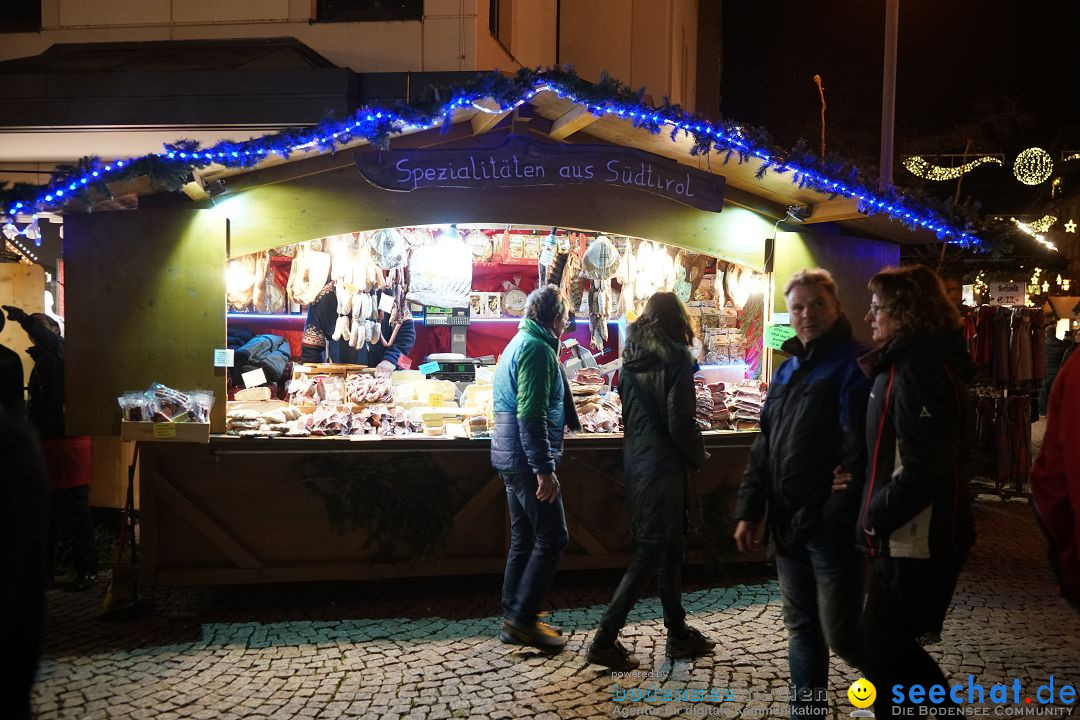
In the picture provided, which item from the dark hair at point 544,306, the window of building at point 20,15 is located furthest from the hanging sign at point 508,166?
the window of building at point 20,15

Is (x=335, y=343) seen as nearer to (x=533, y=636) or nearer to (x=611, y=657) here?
(x=533, y=636)

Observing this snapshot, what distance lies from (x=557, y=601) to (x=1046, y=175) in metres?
14.7

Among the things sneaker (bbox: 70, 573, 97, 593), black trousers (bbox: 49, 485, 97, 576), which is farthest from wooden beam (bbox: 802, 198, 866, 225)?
sneaker (bbox: 70, 573, 97, 593)

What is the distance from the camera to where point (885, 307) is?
3.26 m

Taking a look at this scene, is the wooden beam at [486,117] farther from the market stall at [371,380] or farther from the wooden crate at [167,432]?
the wooden crate at [167,432]

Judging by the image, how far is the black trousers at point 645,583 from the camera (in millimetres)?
4449

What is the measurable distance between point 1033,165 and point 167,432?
16.3 m

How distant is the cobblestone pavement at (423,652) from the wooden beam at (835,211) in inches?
117

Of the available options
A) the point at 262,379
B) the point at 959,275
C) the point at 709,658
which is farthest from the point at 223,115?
the point at 959,275

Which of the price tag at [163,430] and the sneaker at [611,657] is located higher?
the price tag at [163,430]

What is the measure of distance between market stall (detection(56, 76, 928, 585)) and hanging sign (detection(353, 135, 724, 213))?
14mm

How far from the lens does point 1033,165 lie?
15.6 m

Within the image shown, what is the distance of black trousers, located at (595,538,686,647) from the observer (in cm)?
445

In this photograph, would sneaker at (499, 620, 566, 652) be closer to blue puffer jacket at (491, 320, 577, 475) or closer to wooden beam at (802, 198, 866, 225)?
blue puffer jacket at (491, 320, 577, 475)
